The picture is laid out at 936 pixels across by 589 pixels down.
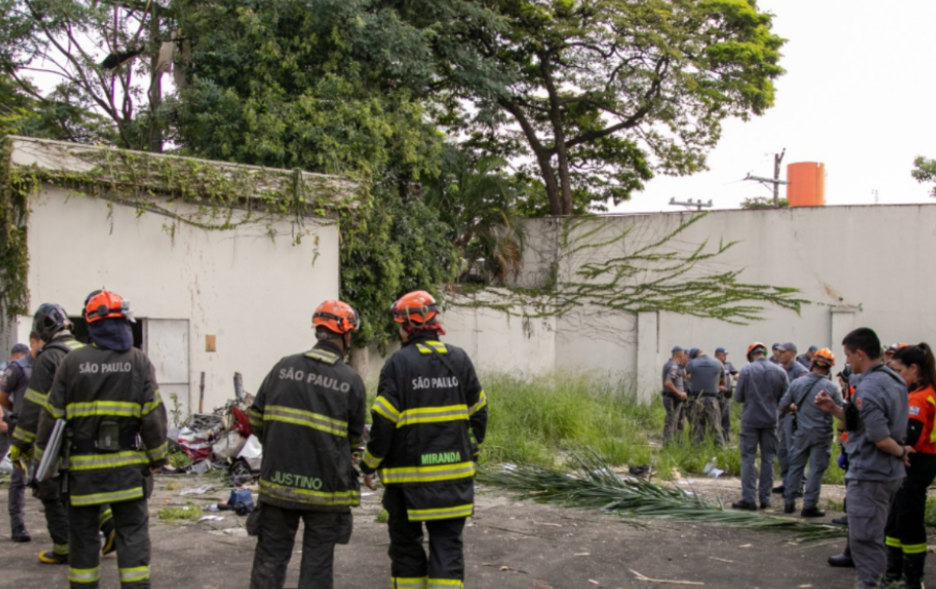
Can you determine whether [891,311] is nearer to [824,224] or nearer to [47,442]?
[824,224]

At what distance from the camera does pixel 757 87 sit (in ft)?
82.0

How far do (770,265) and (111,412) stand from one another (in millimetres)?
18781

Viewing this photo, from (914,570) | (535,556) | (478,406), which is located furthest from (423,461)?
(914,570)

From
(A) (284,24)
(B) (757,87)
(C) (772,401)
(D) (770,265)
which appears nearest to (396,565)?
(C) (772,401)

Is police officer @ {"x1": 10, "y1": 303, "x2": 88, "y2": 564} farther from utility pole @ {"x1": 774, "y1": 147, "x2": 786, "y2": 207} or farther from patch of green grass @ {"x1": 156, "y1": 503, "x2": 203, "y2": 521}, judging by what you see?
utility pole @ {"x1": 774, "y1": 147, "x2": 786, "y2": 207}

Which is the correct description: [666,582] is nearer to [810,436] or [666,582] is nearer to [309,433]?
[309,433]

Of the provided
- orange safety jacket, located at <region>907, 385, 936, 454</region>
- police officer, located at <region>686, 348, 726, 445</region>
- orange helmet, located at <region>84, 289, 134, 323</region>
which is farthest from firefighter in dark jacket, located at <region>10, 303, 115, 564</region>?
police officer, located at <region>686, 348, 726, 445</region>

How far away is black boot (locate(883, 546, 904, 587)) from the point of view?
19.9 ft

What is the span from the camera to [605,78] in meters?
24.8

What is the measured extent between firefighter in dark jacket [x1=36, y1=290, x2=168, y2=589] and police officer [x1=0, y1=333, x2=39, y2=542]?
6.00 feet

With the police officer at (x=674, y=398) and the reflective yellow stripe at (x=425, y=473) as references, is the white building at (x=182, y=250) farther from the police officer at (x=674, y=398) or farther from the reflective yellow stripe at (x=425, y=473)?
the reflective yellow stripe at (x=425, y=473)

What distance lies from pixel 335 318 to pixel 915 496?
4146 millimetres

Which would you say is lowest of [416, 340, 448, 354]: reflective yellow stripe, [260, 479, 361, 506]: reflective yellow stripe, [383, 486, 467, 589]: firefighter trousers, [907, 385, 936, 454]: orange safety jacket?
[383, 486, 467, 589]: firefighter trousers

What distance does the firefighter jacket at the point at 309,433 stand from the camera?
489 cm
